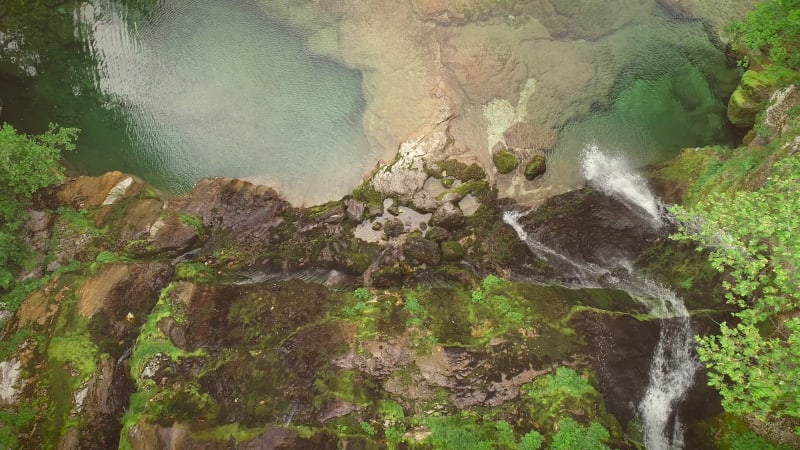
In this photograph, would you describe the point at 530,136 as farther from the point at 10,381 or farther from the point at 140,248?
the point at 10,381

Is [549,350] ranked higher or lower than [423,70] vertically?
lower

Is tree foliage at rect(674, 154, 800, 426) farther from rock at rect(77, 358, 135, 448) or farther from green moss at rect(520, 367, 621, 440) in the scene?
rock at rect(77, 358, 135, 448)

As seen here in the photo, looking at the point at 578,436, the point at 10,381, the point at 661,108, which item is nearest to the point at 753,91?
the point at 661,108

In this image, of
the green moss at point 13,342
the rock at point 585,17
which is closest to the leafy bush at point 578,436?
the rock at point 585,17

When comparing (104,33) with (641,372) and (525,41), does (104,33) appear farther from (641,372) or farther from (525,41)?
(641,372)

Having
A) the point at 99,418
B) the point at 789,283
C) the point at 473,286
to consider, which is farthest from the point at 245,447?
the point at 789,283

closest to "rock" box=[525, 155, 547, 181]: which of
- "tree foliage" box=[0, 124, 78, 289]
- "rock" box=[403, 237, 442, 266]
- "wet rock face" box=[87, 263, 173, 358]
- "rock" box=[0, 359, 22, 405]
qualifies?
"rock" box=[403, 237, 442, 266]
